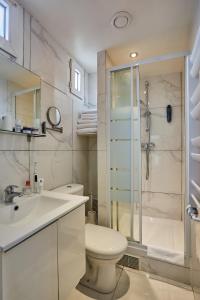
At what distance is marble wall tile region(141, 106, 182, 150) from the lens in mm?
2418

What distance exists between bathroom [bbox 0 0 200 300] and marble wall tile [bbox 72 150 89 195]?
0.01 meters

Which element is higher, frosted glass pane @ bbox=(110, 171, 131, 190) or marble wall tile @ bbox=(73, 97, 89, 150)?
marble wall tile @ bbox=(73, 97, 89, 150)

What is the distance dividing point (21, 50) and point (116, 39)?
3.13ft

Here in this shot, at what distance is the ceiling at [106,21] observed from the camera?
4.27 ft

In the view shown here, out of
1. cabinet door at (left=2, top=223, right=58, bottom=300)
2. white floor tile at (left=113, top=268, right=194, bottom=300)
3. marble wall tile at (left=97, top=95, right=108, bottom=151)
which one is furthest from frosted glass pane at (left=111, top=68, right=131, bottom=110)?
white floor tile at (left=113, top=268, right=194, bottom=300)

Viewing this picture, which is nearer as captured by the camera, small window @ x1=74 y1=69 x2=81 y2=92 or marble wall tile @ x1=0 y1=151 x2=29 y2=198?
marble wall tile @ x1=0 y1=151 x2=29 y2=198

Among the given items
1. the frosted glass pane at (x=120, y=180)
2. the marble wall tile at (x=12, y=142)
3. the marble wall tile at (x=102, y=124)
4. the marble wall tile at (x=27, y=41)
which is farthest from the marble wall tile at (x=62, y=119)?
the frosted glass pane at (x=120, y=180)

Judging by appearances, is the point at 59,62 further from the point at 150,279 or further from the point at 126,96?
the point at 150,279

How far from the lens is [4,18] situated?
1.21 metres

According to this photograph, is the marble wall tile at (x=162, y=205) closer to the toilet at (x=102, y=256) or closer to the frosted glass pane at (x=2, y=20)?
the toilet at (x=102, y=256)

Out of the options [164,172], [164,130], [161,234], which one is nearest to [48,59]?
[164,130]

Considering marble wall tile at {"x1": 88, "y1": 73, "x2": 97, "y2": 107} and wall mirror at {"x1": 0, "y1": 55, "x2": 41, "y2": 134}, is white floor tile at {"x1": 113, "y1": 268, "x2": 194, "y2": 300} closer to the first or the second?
wall mirror at {"x1": 0, "y1": 55, "x2": 41, "y2": 134}

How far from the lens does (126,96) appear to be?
1.82 m

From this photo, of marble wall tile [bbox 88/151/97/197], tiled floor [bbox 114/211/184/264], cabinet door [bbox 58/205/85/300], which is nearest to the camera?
cabinet door [bbox 58/205/85/300]
